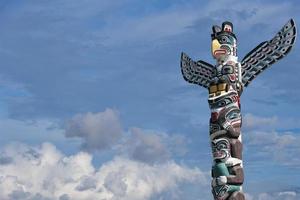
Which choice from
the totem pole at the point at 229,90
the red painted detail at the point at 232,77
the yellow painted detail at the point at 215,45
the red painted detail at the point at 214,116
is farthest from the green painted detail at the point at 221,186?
the yellow painted detail at the point at 215,45

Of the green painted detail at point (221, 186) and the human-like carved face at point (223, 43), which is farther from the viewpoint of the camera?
the human-like carved face at point (223, 43)

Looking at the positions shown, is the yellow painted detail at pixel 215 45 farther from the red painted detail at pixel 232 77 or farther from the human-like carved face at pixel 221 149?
the human-like carved face at pixel 221 149

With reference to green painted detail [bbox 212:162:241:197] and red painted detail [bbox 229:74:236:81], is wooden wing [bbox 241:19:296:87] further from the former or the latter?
green painted detail [bbox 212:162:241:197]

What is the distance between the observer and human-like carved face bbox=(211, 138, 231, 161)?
93.1 ft

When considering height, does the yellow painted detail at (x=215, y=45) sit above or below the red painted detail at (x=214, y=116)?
above

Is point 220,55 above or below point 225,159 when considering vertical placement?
above

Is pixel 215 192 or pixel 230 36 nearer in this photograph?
pixel 215 192

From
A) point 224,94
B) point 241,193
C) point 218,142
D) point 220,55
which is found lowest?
point 241,193

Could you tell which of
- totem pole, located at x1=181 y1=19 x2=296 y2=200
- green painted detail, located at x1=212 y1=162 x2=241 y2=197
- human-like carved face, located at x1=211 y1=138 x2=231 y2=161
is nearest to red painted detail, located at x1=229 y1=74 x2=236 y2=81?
totem pole, located at x1=181 y1=19 x2=296 y2=200

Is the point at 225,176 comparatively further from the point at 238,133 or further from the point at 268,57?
the point at 268,57

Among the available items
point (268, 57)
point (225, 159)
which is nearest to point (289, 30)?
point (268, 57)

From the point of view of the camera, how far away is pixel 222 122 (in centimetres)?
2875

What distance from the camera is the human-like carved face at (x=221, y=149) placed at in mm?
28391

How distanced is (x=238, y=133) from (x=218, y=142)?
90 cm
